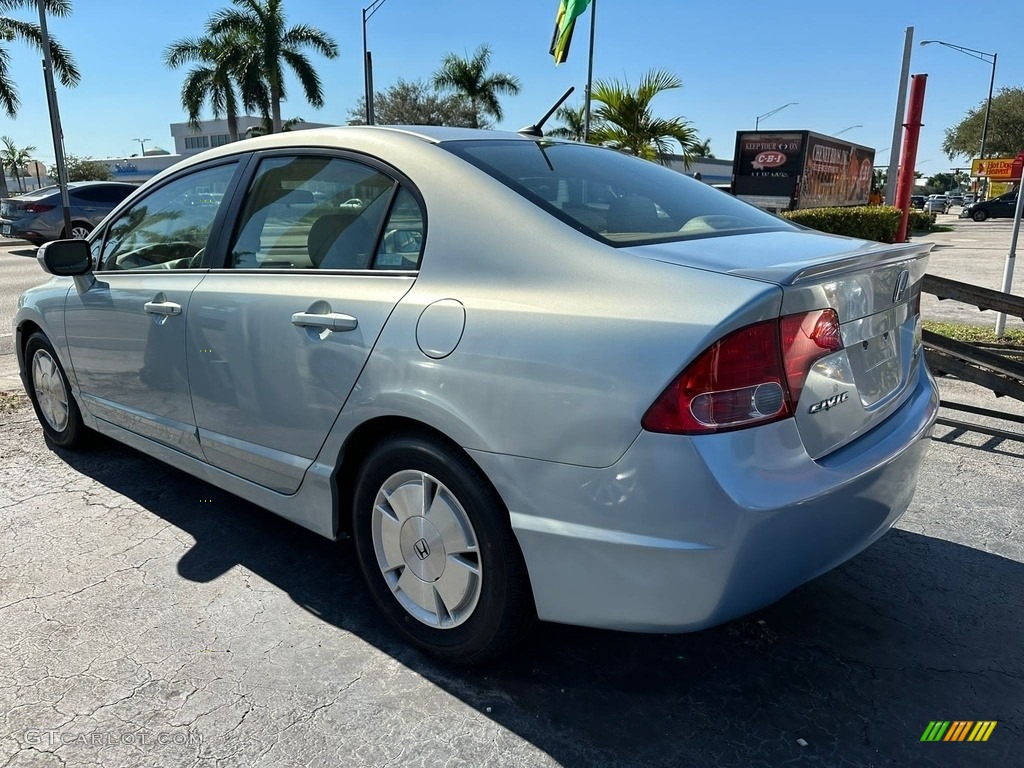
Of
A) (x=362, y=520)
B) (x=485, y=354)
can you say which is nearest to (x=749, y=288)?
(x=485, y=354)

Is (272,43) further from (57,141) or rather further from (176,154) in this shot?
(176,154)

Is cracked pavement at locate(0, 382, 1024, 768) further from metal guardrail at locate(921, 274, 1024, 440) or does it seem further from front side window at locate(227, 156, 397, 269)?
front side window at locate(227, 156, 397, 269)

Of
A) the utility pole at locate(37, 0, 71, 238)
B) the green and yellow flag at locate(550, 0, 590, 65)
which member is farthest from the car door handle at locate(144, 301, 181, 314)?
the utility pole at locate(37, 0, 71, 238)

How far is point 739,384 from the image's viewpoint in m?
1.85

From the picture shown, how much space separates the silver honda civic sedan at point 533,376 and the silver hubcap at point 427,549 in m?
0.01

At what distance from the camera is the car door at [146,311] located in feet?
Answer: 10.5

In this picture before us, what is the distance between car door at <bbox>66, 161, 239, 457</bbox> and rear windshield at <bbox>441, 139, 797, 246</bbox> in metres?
1.27

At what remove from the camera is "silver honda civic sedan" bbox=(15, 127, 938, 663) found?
73.6 inches

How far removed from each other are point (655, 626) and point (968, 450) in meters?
3.33

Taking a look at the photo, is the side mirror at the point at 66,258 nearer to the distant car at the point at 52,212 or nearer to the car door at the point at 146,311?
the car door at the point at 146,311

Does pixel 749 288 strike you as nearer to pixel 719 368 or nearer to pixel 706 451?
pixel 719 368

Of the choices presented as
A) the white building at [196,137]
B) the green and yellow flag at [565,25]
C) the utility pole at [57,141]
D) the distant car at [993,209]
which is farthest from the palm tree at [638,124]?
the white building at [196,137]

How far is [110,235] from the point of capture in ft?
12.7

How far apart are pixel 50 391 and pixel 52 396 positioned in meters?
0.03
